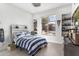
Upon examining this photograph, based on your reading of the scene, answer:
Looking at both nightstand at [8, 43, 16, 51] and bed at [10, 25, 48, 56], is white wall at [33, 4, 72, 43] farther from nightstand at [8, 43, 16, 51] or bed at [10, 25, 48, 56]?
nightstand at [8, 43, 16, 51]

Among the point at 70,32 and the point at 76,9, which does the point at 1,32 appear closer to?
the point at 70,32

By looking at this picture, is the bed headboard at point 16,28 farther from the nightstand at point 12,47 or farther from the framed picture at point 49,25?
the framed picture at point 49,25

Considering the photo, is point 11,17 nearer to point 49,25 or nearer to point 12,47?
point 12,47

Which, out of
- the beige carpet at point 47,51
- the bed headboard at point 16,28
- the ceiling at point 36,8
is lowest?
the beige carpet at point 47,51

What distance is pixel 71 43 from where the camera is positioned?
1809mm

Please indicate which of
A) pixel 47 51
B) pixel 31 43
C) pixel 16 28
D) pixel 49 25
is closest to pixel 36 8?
pixel 49 25

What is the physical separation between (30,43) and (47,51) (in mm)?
284

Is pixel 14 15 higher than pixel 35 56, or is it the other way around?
pixel 14 15

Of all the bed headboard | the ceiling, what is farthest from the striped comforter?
the ceiling

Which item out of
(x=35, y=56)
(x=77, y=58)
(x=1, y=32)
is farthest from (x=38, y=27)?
(x=77, y=58)

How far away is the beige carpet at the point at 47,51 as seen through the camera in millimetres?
1804

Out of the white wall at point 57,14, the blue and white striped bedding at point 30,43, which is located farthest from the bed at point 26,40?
the white wall at point 57,14

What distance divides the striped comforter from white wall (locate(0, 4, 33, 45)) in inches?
6.0

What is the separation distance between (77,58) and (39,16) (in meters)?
0.86
